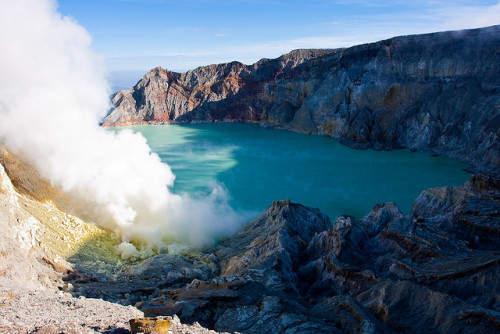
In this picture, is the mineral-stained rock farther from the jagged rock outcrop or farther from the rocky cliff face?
the rocky cliff face

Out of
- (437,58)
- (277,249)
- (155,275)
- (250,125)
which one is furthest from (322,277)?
(250,125)

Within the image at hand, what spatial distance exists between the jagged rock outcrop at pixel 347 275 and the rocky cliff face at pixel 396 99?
61.5 feet

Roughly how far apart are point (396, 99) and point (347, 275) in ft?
113

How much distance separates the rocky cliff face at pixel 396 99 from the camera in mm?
32938

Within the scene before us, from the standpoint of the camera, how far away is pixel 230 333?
20.5 feet

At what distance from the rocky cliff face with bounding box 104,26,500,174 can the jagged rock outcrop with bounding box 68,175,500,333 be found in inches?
738

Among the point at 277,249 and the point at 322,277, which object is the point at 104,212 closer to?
the point at 277,249

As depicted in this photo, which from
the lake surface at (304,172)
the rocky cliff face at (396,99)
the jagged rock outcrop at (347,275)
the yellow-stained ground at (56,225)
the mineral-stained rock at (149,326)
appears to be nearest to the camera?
the mineral-stained rock at (149,326)

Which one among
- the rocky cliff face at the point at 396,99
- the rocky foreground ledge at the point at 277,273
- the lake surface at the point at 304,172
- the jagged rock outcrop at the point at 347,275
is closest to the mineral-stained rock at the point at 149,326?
the rocky foreground ledge at the point at 277,273

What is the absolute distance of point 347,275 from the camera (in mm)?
9312

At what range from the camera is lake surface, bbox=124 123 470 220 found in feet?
75.8

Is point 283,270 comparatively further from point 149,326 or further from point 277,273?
point 149,326

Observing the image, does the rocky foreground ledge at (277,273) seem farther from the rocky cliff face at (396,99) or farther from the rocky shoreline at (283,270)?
the rocky cliff face at (396,99)

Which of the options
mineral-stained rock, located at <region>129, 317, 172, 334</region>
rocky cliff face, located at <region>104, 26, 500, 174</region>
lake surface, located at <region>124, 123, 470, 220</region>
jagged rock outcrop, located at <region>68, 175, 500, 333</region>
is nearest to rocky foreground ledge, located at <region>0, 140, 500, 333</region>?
jagged rock outcrop, located at <region>68, 175, 500, 333</region>
